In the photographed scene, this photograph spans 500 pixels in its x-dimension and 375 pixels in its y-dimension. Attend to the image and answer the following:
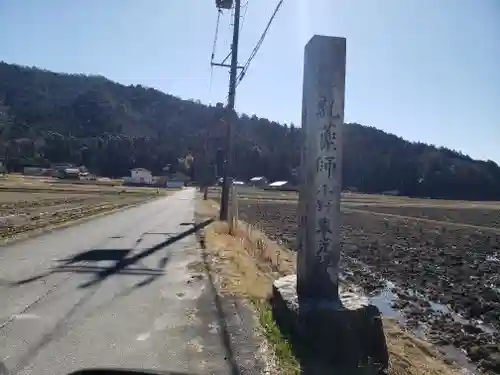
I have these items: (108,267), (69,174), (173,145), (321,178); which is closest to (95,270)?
(108,267)

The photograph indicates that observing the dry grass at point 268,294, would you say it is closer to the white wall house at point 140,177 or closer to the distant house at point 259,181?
the white wall house at point 140,177

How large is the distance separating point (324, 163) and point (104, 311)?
149 inches

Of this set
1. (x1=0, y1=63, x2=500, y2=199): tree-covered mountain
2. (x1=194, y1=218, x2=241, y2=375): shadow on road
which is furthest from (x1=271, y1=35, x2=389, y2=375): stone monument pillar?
(x1=0, y1=63, x2=500, y2=199): tree-covered mountain

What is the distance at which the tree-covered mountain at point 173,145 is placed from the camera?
111 meters

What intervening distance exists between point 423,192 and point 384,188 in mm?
8654

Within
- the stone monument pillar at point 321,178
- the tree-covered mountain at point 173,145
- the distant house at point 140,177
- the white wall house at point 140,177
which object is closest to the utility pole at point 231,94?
the stone monument pillar at point 321,178

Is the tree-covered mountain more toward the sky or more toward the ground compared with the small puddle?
more toward the sky

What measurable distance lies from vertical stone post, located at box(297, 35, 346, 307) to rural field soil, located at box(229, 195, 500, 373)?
400cm

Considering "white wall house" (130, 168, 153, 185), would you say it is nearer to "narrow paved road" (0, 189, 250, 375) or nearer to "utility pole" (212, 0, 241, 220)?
"utility pole" (212, 0, 241, 220)

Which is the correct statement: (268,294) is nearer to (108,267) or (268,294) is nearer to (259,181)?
(108,267)

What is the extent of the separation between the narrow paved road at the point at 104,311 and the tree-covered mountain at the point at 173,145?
68789mm

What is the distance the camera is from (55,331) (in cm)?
588

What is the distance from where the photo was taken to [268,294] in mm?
8219

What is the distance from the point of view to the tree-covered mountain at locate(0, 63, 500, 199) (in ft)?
364
